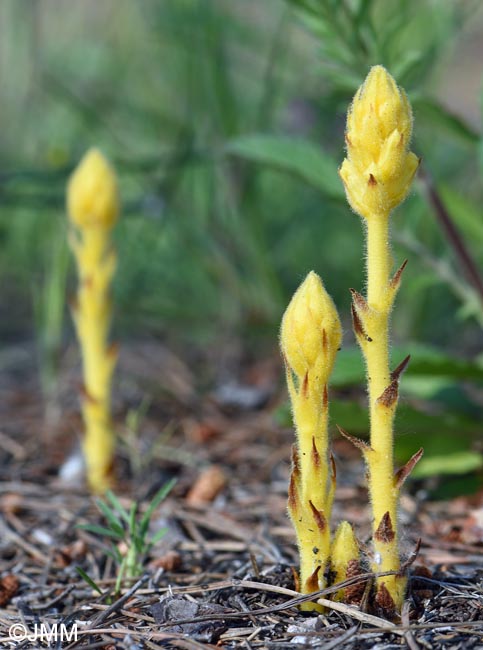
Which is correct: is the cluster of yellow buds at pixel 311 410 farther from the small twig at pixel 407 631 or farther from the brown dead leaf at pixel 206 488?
the brown dead leaf at pixel 206 488

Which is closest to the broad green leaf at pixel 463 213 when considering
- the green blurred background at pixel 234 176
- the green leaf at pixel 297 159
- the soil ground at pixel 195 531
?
the green blurred background at pixel 234 176

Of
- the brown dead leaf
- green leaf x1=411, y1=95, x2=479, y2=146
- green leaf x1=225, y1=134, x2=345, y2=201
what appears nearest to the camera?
green leaf x1=411, y1=95, x2=479, y2=146

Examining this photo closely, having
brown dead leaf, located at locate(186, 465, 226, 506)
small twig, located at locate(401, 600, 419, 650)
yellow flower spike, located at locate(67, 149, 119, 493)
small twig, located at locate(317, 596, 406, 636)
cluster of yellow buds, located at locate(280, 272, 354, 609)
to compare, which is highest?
cluster of yellow buds, located at locate(280, 272, 354, 609)

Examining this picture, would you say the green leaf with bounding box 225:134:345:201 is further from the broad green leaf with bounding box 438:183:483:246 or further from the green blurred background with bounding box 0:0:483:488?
the broad green leaf with bounding box 438:183:483:246

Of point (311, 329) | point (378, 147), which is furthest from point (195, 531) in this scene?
point (378, 147)

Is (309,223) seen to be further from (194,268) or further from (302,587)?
(302,587)

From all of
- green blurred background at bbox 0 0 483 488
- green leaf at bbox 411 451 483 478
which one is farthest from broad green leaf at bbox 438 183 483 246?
green leaf at bbox 411 451 483 478
